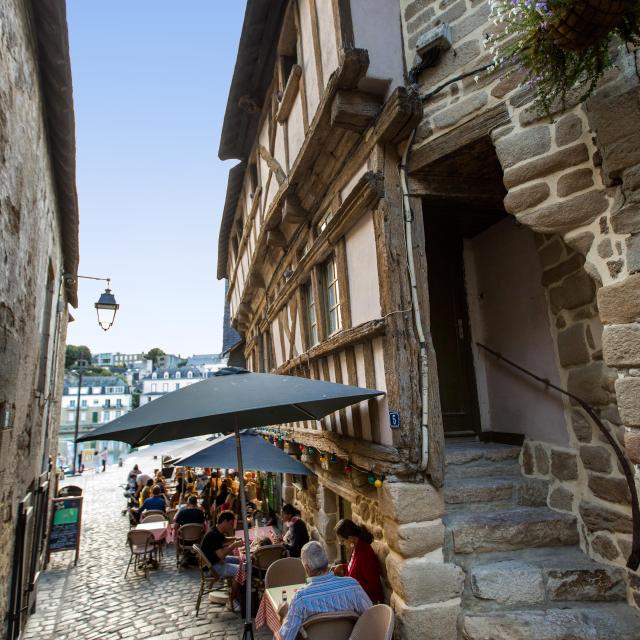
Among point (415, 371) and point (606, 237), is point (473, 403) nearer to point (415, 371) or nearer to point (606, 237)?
point (415, 371)

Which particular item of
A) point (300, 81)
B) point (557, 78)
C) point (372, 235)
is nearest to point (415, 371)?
point (372, 235)

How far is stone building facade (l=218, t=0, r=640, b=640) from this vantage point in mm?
2678

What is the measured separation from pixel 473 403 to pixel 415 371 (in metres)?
1.73

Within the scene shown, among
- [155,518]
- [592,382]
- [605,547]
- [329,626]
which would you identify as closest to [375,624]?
[329,626]

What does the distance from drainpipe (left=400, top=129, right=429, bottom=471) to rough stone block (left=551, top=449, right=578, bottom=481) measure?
1.10m

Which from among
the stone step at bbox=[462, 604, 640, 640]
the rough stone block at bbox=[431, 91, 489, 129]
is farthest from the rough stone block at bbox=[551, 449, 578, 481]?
the rough stone block at bbox=[431, 91, 489, 129]

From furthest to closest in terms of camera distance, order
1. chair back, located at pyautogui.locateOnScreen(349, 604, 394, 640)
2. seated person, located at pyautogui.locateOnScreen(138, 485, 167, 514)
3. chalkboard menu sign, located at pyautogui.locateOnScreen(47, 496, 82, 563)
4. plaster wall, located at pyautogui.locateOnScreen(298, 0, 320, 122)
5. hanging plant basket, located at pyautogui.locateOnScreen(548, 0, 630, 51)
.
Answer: seated person, located at pyautogui.locateOnScreen(138, 485, 167, 514), chalkboard menu sign, located at pyautogui.locateOnScreen(47, 496, 82, 563), plaster wall, located at pyautogui.locateOnScreen(298, 0, 320, 122), chair back, located at pyautogui.locateOnScreen(349, 604, 394, 640), hanging plant basket, located at pyautogui.locateOnScreen(548, 0, 630, 51)

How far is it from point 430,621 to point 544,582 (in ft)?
2.51

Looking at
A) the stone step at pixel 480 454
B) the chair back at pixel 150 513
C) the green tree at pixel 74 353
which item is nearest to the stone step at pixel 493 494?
the stone step at pixel 480 454

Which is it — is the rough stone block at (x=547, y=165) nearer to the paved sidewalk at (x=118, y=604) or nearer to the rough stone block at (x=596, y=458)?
the rough stone block at (x=596, y=458)

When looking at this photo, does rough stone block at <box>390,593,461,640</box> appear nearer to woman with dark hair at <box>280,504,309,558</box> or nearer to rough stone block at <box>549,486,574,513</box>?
rough stone block at <box>549,486,574,513</box>

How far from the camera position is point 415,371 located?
10.8ft

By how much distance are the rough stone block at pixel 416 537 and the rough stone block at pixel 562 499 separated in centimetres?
96

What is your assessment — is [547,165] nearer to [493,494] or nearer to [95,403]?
[493,494]
